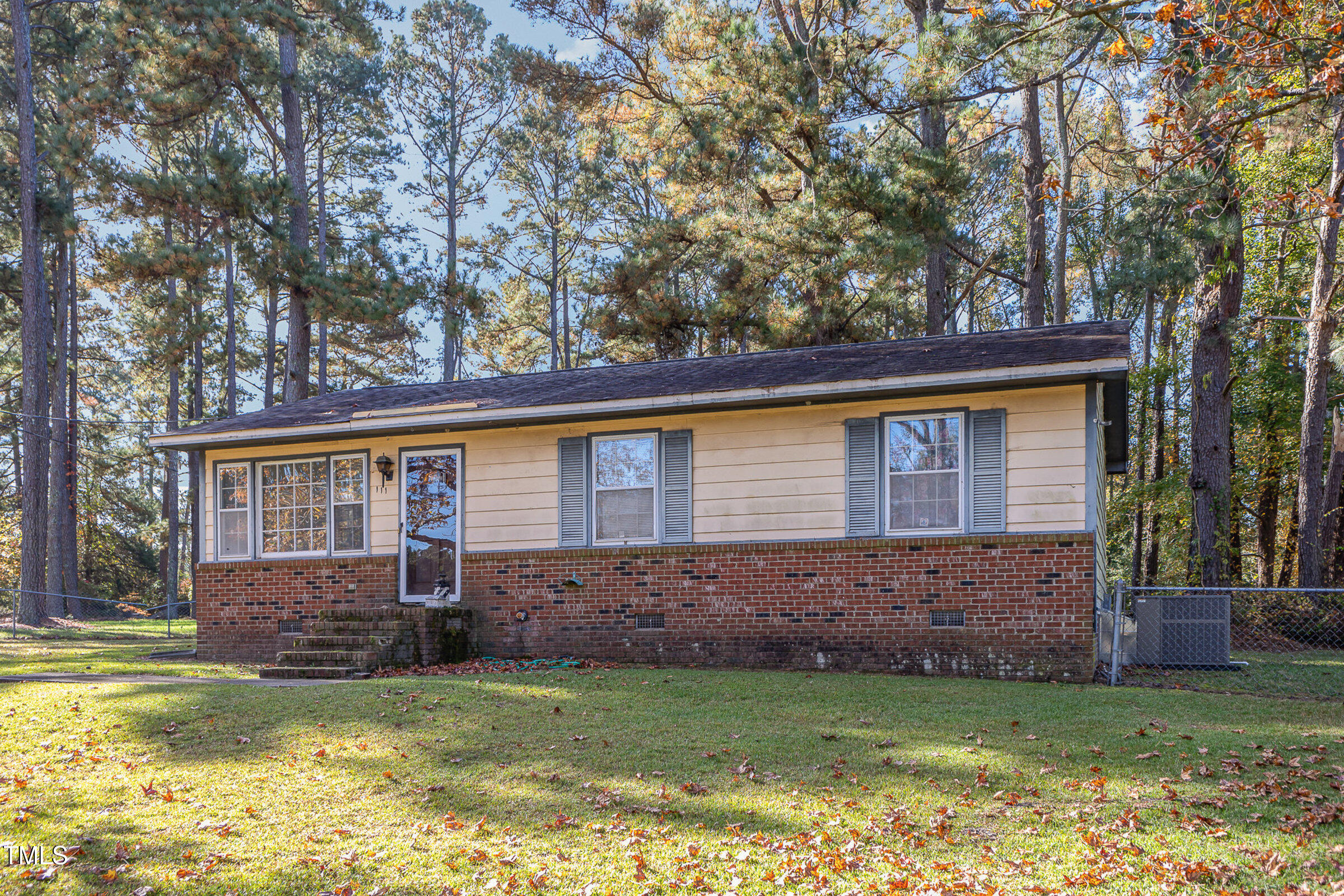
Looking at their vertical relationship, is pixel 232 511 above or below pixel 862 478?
below

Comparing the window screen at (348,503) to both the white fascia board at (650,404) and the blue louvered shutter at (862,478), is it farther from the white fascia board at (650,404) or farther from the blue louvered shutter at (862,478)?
the blue louvered shutter at (862,478)

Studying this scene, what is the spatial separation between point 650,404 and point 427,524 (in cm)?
348

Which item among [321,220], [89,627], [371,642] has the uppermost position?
[321,220]

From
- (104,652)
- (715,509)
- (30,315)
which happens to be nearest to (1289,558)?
(715,509)

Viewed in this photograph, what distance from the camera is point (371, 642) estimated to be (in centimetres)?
1059

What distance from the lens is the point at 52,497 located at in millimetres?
25312

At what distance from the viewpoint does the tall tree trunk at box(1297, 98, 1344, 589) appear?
15.4 metres

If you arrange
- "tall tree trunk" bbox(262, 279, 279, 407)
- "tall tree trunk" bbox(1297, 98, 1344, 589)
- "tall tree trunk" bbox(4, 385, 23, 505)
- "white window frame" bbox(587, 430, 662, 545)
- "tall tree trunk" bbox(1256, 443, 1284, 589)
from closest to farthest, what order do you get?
"white window frame" bbox(587, 430, 662, 545) → "tall tree trunk" bbox(1297, 98, 1344, 589) → "tall tree trunk" bbox(1256, 443, 1284, 589) → "tall tree trunk" bbox(262, 279, 279, 407) → "tall tree trunk" bbox(4, 385, 23, 505)

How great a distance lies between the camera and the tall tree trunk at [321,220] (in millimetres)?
27406

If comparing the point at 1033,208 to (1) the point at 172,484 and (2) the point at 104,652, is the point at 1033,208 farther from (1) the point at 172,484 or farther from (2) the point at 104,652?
(1) the point at 172,484

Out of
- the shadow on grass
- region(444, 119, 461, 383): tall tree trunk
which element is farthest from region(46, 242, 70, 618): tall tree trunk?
the shadow on grass

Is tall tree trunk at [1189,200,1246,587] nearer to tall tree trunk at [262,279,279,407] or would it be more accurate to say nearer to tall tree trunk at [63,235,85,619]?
tall tree trunk at [262,279,279,407]

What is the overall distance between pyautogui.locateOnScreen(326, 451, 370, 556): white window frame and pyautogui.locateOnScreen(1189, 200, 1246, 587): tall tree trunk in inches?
530

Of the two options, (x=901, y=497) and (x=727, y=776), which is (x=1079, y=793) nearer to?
(x=727, y=776)
